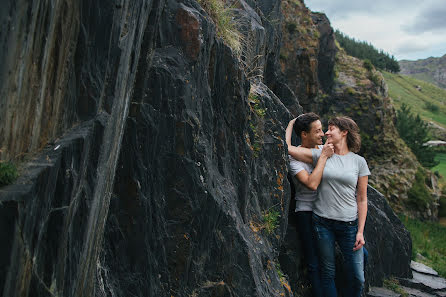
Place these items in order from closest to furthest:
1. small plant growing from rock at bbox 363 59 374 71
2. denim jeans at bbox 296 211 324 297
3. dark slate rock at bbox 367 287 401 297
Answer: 1. denim jeans at bbox 296 211 324 297
2. dark slate rock at bbox 367 287 401 297
3. small plant growing from rock at bbox 363 59 374 71

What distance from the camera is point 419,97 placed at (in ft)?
333

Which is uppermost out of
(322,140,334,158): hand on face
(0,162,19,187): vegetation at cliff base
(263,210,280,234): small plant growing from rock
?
(322,140,334,158): hand on face

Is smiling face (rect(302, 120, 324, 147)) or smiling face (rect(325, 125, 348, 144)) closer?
smiling face (rect(325, 125, 348, 144))

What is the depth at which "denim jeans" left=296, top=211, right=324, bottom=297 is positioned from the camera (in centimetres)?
579

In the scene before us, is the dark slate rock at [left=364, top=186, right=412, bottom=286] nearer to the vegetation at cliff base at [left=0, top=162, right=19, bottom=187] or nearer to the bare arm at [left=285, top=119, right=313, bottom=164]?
the bare arm at [left=285, top=119, right=313, bottom=164]

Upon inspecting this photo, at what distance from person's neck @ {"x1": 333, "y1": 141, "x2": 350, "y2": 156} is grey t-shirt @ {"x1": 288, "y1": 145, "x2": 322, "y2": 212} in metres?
0.34

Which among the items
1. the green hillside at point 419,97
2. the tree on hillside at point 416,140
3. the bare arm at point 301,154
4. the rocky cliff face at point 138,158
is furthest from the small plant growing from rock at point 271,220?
the green hillside at point 419,97

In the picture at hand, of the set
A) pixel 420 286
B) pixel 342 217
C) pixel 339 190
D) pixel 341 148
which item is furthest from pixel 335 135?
pixel 420 286

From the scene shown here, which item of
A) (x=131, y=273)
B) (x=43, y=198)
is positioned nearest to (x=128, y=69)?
(x=43, y=198)

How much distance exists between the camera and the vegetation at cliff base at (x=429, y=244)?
12.5 m

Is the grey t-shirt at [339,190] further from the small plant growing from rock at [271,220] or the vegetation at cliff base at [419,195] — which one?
the vegetation at cliff base at [419,195]

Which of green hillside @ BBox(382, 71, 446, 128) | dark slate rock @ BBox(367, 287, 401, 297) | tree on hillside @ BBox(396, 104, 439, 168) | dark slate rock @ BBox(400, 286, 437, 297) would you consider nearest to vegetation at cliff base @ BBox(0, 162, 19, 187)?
dark slate rock @ BBox(367, 287, 401, 297)

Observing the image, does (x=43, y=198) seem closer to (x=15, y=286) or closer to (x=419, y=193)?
(x=15, y=286)

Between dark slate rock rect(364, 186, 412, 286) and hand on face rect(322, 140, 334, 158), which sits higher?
hand on face rect(322, 140, 334, 158)
